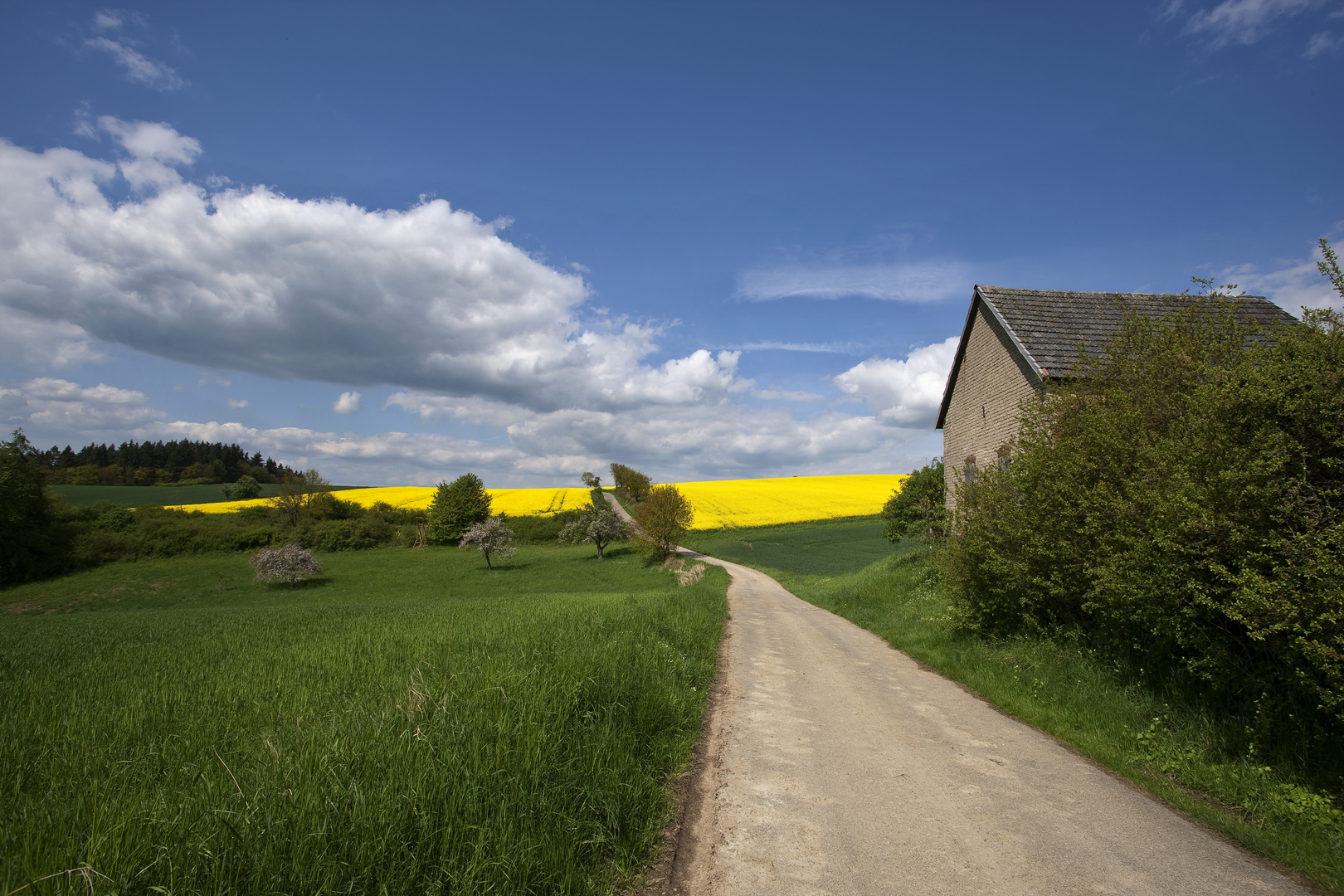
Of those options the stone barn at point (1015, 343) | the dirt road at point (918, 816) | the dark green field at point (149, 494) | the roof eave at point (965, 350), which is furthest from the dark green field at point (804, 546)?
the dark green field at point (149, 494)

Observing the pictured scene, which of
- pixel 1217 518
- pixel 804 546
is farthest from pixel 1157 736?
pixel 804 546

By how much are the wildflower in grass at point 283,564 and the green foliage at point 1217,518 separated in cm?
4120

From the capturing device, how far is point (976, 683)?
874cm

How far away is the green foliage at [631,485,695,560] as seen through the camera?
41.9 meters

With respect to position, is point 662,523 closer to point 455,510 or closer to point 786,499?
point 455,510

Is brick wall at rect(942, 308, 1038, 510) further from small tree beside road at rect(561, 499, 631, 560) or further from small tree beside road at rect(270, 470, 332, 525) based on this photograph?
small tree beside road at rect(270, 470, 332, 525)

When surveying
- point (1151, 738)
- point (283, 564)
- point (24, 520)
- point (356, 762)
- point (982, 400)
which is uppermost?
point (982, 400)

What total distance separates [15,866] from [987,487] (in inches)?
472

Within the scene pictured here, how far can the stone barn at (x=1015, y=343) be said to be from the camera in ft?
51.4

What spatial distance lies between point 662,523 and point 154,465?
338 feet

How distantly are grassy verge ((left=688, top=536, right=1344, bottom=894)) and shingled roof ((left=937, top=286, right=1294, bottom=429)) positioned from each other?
829 centimetres

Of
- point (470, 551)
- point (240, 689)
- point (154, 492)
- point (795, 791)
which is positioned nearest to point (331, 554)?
point (470, 551)

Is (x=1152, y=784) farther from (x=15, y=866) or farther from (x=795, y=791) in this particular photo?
(x=15, y=866)

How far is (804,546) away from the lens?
4350 cm
